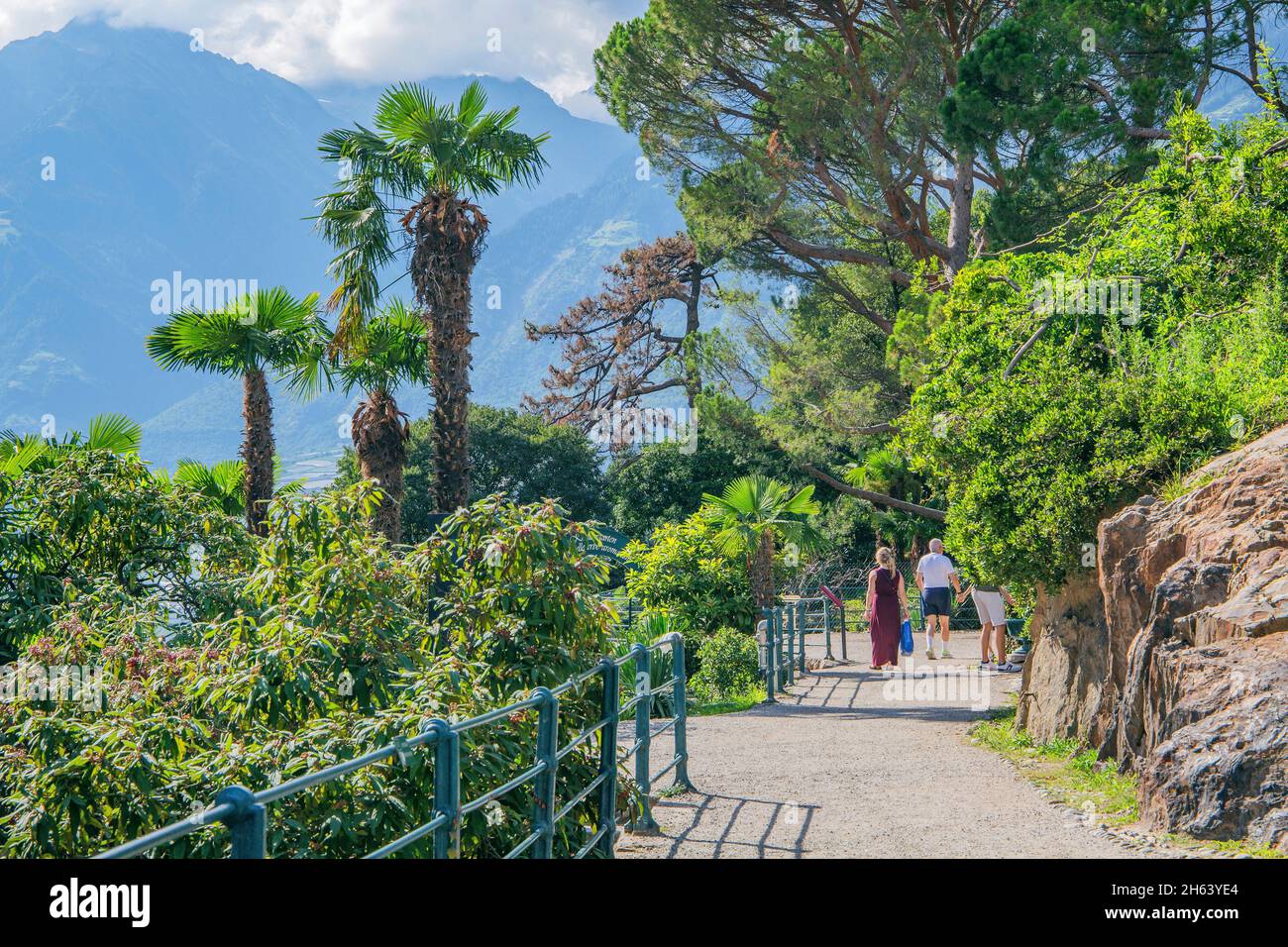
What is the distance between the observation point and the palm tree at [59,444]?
11875mm

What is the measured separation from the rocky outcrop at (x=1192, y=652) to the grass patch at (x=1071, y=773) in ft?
0.45

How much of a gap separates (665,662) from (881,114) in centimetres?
1383

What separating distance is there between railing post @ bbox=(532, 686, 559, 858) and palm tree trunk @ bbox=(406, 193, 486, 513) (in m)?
13.5

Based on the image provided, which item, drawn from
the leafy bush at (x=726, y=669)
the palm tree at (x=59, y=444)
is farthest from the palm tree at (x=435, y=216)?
the leafy bush at (x=726, y=669)

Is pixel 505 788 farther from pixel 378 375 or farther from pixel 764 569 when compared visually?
pixel 378 375

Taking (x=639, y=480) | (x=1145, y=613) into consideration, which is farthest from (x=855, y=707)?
(x=639, y=480)

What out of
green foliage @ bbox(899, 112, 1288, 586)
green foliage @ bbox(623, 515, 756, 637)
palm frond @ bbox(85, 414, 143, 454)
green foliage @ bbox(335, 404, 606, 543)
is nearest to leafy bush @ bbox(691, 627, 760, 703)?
green foliage @ bbox(623, 515, 756, 637)

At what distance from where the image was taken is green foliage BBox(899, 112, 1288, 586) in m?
9.41

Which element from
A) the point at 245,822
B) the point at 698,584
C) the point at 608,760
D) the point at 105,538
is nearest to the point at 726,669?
the point at 698,584

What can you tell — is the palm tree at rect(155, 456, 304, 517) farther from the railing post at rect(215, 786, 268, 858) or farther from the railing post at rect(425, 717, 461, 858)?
the railing post at rect(215, 786, 268, 858)

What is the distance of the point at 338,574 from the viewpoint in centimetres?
615

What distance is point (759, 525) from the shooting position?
18953mm

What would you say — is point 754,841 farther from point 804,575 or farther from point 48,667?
point 804,575

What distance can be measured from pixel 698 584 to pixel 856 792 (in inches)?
441
